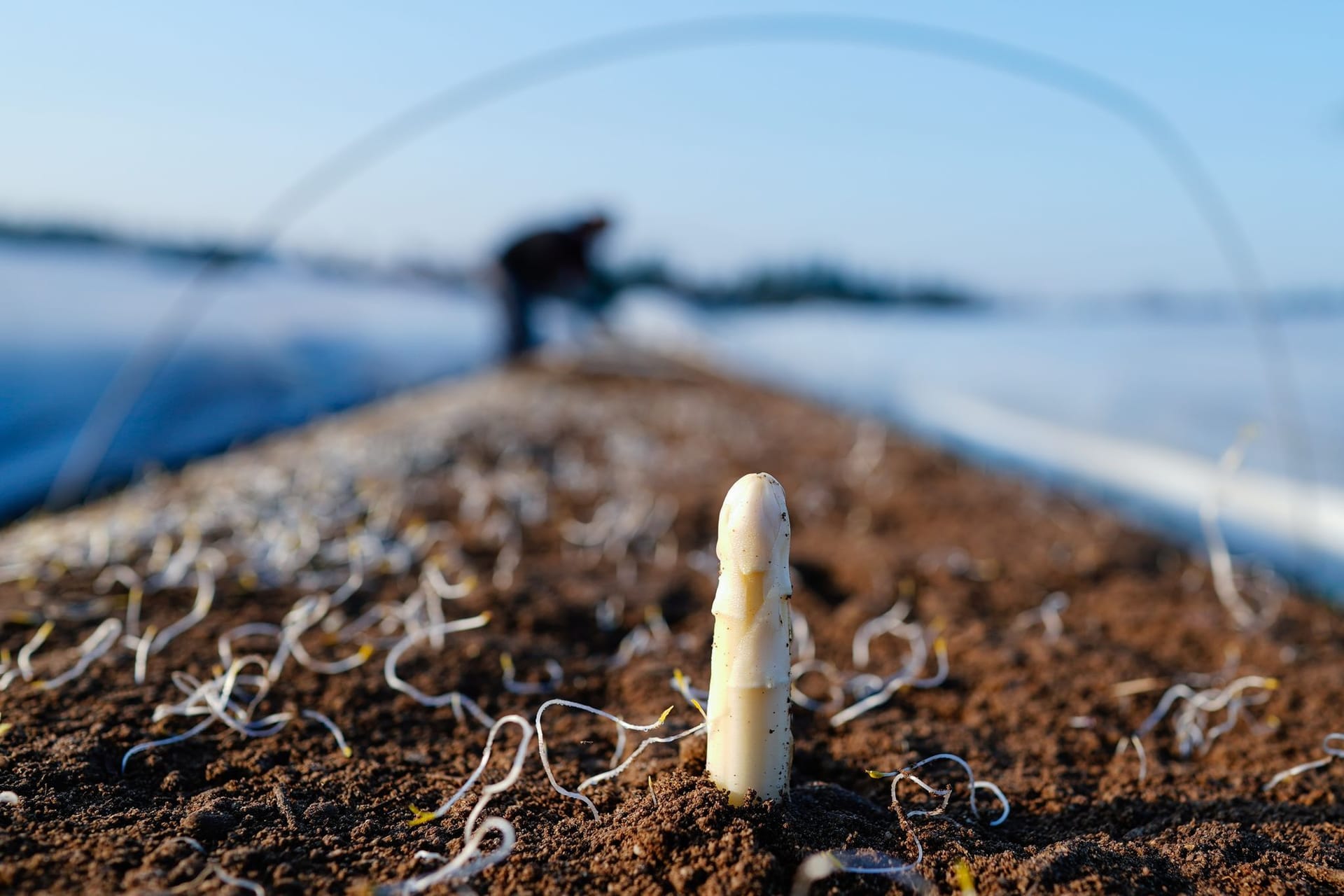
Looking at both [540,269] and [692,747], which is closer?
[692,747]

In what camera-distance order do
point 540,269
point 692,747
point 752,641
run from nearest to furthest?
point 752,641
point 692,747
point 540,269

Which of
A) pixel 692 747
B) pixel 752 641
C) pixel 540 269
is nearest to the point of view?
pixel 752 641

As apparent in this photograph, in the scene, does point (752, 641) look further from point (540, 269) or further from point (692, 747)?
point (540, 269)

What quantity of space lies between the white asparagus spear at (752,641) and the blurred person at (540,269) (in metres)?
6.14

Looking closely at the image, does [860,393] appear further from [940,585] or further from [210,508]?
[210,508]

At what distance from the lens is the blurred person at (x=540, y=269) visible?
7145 mm

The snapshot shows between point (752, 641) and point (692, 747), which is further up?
point (752, 641)

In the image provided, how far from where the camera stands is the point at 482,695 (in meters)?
1.52

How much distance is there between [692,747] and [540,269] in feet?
21.3

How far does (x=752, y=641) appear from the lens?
3.32 ft

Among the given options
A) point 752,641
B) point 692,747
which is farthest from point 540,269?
point 752,641

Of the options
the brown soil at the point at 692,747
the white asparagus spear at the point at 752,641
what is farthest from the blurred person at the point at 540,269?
the white asparagus spear at the point at 752,641

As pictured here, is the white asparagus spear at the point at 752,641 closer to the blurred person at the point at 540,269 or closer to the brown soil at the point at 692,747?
the brown soil at the point at 692,747

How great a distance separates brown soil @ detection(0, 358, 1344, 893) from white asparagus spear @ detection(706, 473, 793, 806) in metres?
0.06
